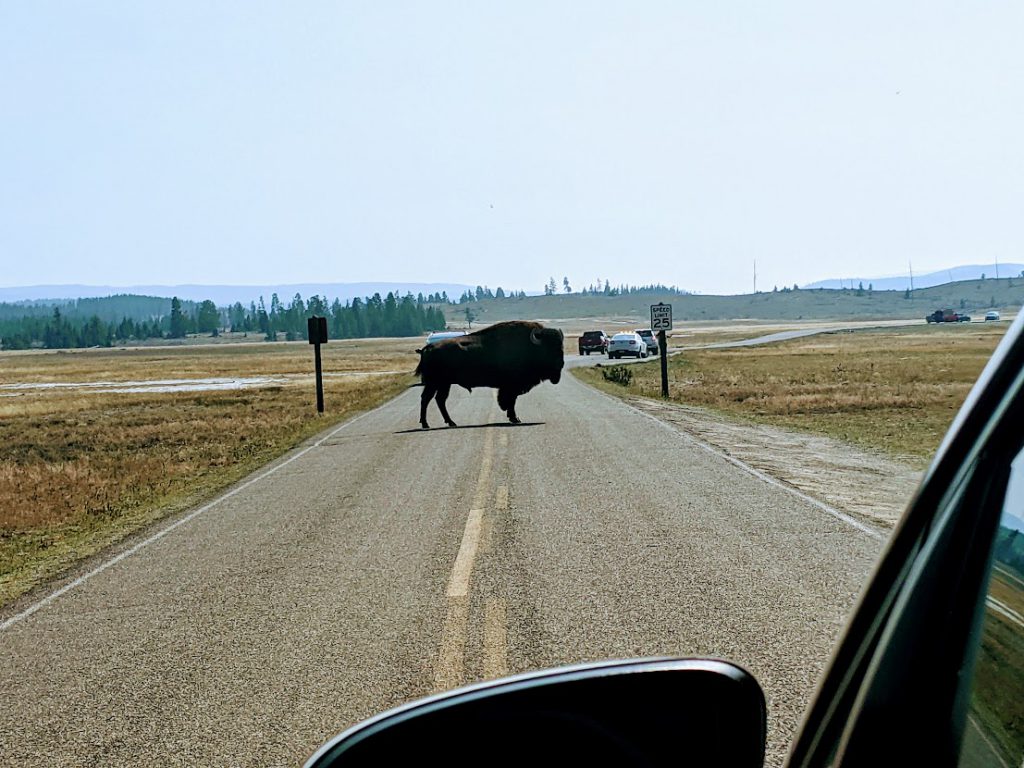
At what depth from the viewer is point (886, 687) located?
1.55 meters

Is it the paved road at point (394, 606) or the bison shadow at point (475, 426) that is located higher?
the paved road at point (394, 606)

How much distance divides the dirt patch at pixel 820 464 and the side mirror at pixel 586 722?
8.65m

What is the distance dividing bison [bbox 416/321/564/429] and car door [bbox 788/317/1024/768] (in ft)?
78.2

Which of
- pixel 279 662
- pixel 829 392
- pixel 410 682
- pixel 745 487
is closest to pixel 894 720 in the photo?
pixel 410 682

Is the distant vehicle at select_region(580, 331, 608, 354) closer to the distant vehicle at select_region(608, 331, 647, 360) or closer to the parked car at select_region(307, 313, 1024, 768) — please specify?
the distant vehicle at select_region(608, 331, 647, 360)

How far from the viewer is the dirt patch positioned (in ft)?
42.9

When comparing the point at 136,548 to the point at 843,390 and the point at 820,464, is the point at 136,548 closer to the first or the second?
the point at 820,464

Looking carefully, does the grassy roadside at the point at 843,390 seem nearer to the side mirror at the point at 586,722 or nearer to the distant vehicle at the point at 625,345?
the distant vehicle at the point at 625,345

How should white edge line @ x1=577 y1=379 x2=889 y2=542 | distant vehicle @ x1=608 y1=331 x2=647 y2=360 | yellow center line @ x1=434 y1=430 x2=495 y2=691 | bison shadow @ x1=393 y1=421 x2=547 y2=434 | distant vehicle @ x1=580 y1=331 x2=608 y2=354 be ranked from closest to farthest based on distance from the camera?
yellow center line @ x1=434 y1=430 x2=495 y2=691 → white edge line @ x1=577 y1=379 x2=889 y2=542 → bison shadow @ x1=393 y1=421 x2=547 y2=434 → distant vehicle @ x1=608 y1=331 x2=647 y2=360 → distant vehicle @ x1=580 y1=331 x2=608 y2=354

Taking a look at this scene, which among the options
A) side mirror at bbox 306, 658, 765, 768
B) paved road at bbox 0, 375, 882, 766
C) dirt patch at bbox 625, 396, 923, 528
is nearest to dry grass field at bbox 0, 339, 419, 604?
paved road at bbox 0, 375, 882, 766

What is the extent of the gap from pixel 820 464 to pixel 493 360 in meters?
10.0

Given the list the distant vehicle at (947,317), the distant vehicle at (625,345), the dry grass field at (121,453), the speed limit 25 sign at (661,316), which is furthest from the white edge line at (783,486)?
the distant vehicle at (947,317)

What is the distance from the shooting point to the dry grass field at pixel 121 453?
46.9 ft

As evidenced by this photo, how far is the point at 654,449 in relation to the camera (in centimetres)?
1855
